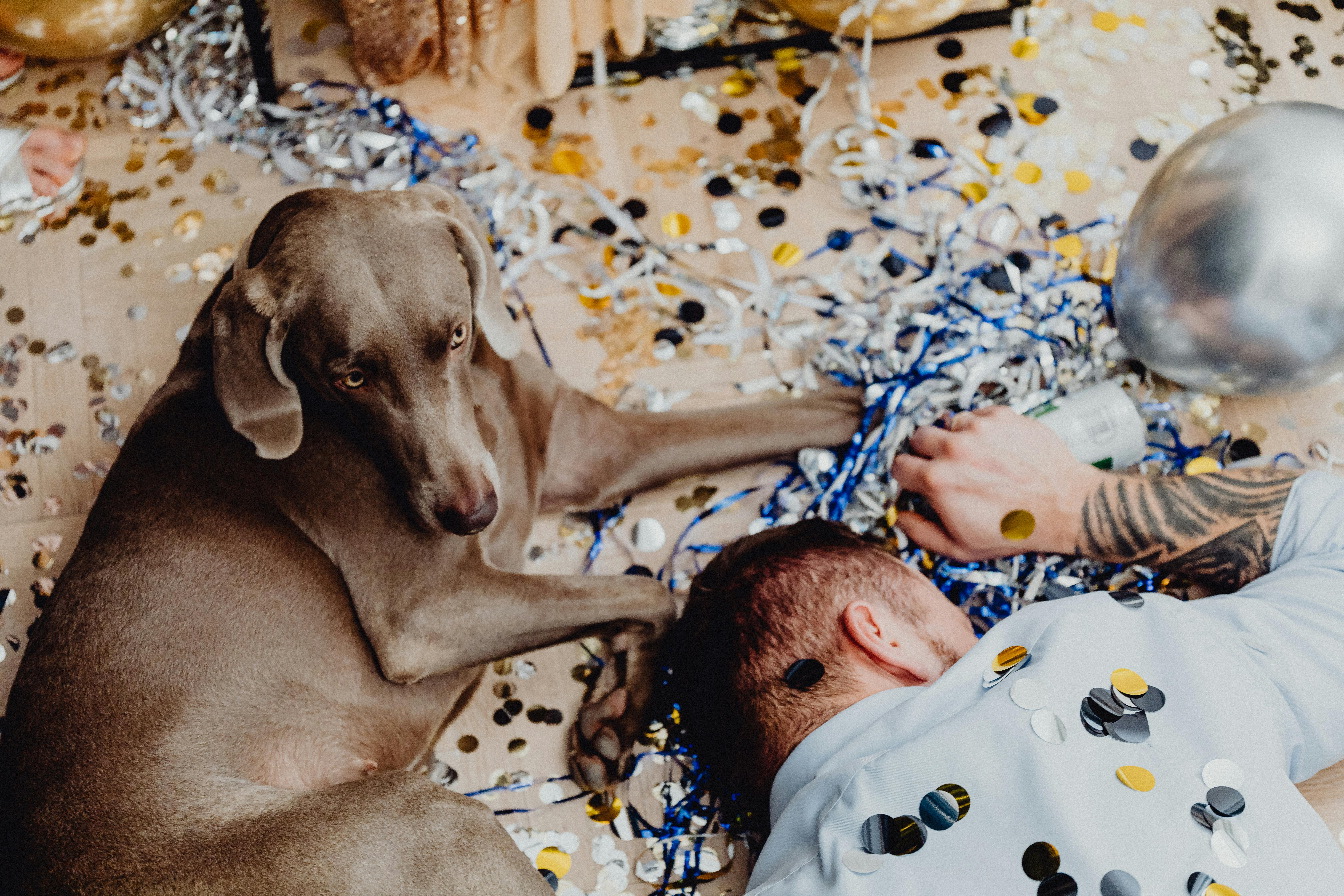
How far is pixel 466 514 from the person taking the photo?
5.20 feet

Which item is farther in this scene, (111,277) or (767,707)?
(111,277)

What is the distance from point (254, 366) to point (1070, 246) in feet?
5.35

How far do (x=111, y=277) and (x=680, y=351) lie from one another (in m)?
1.23

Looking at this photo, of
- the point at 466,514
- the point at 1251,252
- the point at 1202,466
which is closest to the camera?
the point at 466,514

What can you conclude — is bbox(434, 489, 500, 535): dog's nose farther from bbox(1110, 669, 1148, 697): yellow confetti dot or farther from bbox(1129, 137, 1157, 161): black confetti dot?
bbox(1129, 137, 1157, 161): black confetti dot

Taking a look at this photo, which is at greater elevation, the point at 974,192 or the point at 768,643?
the point at 974,192

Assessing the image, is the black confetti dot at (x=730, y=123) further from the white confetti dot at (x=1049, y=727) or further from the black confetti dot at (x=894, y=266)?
the white confetti dot at (x=1049, y=727)

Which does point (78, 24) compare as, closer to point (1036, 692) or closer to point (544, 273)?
point (544, 273)

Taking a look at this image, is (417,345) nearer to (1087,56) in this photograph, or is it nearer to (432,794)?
(432,794)

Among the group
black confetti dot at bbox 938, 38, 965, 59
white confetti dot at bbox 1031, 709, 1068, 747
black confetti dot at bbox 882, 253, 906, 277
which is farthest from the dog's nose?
black confetti dot at bbox 938, 38, 965, 59

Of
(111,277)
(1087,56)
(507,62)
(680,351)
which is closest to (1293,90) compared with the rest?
(1087,56)

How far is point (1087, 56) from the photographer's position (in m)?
2.55

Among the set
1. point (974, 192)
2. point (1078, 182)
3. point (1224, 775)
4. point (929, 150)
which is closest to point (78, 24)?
point (929, 150)

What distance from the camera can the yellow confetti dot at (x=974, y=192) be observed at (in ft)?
7.77
